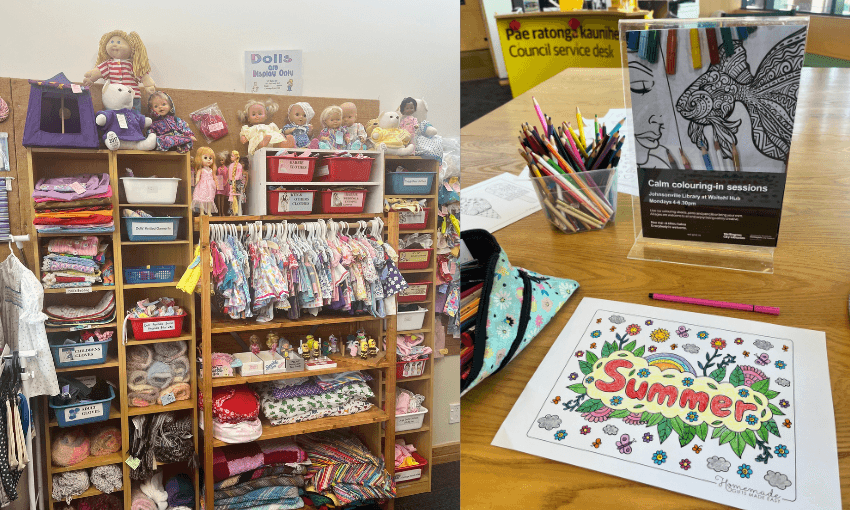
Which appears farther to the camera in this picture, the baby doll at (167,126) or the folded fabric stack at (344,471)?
the folded fabric stack at (344,471)

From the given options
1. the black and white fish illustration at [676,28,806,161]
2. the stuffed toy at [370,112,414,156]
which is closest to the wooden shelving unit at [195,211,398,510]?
the stuffed toy at [370,112,414,156]

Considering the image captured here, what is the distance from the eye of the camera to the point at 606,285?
2.03ft

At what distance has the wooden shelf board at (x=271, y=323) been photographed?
100cm

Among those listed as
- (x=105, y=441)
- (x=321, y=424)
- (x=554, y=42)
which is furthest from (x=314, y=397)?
(x=554, y=42)

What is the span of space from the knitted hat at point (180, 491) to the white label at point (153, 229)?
0.49 m

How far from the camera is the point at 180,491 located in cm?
109

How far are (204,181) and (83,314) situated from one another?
295 mm

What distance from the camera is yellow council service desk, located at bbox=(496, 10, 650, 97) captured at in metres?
3.05

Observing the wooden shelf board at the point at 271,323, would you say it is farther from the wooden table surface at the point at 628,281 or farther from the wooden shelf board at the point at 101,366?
the wooden table surface at the point at 628,281

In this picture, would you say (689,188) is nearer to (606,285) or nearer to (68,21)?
(606,285)

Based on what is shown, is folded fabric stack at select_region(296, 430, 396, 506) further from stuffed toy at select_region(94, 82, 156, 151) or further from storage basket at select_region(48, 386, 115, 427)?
stuffed toy at select_region(94, 82, 156, 151)

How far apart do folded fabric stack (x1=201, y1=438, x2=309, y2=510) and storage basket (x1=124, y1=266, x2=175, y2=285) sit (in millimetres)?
388

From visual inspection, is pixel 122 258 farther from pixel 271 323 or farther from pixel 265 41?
pixel 265 41

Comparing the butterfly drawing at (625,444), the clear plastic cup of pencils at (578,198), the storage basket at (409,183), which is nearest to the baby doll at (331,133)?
the storage basket at (409,183)
